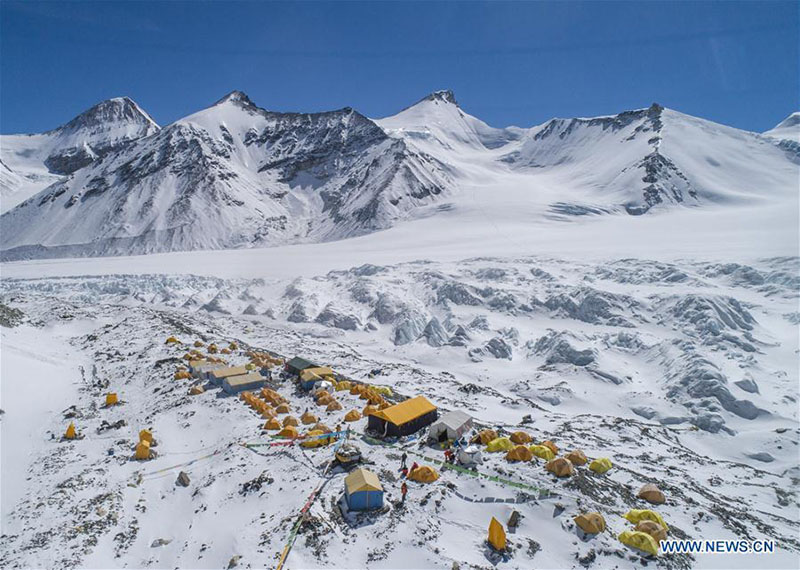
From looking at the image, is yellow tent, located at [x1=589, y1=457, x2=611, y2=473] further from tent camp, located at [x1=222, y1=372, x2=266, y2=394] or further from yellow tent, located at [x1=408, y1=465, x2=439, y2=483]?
tent camp, located at [x1=222, y1=372, x2=266, y2=394]

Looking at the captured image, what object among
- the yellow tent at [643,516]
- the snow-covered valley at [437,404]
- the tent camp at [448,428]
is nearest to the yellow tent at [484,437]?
the tent camp at [448,428]

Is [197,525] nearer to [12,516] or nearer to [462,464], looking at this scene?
[12,516]

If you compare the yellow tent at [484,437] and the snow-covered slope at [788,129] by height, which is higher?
the snow-covered slope at [788,129]

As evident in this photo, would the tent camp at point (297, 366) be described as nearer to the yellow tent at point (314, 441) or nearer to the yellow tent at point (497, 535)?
the yellow tent at point (314, 441)

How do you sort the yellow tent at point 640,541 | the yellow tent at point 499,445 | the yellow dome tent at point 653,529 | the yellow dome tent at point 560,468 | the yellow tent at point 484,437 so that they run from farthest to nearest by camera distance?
the yellow tent at point 484,437 → the yellow tent at point 499,445 → the yellow dome tent at point 560,468 → the yellow dome tent at point 653,529 → the yellow tent at point 640,541

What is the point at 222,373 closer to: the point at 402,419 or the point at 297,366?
the point at 297,366

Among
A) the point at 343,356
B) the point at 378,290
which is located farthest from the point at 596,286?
the point at 343,356
